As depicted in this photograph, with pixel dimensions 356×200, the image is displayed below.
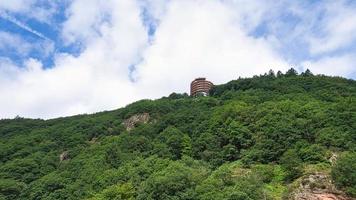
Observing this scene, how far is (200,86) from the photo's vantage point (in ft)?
567

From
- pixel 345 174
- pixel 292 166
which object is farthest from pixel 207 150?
pixel 345 174

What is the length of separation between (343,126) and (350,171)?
15016 mm

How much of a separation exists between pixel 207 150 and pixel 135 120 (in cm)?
3468

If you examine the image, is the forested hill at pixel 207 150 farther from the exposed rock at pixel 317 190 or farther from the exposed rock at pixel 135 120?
the exposed rock at pixel 135 120

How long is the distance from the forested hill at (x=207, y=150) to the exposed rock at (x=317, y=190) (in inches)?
4.6

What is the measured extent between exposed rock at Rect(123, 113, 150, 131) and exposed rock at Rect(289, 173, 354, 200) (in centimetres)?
5341

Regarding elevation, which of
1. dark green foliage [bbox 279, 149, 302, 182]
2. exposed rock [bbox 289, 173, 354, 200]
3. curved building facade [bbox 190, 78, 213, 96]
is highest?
curved building facade [bbox 190, 78, 213, 96]

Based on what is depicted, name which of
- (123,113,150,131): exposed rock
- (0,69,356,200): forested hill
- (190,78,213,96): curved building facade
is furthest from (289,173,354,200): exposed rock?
(190,78,213,96): curved building facade

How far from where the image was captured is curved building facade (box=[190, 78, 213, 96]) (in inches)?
6683

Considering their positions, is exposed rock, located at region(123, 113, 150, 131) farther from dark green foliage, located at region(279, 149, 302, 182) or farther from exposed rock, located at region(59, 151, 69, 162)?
dark green foliage, located at region(279, 149, 302, 182)

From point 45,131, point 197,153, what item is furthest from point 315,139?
point 45,131

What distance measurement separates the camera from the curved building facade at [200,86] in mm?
169750

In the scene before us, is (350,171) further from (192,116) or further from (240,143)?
(192,116)

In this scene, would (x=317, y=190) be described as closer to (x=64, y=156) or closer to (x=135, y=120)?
(x=64, y=156)
